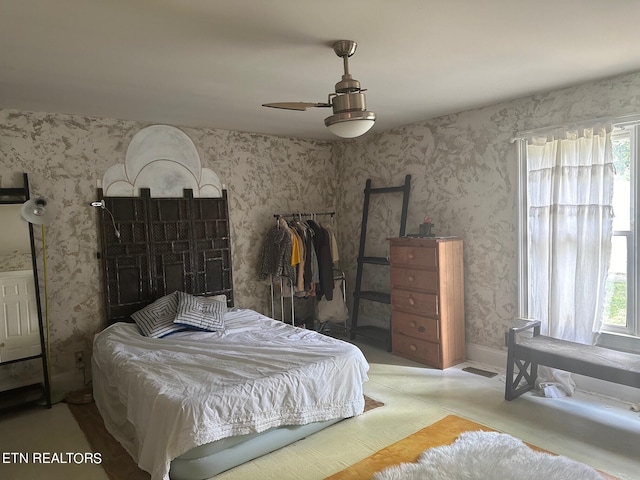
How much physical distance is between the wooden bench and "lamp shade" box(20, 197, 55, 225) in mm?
3827

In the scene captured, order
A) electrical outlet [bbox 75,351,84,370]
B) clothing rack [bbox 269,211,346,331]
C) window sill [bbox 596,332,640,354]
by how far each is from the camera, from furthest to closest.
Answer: clothing rack [bbox 269,211,346,331] → electrical outlet [bbox 75,351,84,370] → window sill [bbox 596,332,640,354]

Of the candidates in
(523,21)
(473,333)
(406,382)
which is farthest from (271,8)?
(473,333)

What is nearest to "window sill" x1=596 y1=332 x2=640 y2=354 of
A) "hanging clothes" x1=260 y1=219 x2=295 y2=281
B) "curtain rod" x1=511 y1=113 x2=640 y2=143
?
"curtain rod" x1=511 y1=113 x2=640 y2=143

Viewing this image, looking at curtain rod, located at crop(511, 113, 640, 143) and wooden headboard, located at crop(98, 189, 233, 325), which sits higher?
curtain rod, located at crop(511, 113, 640, 143)

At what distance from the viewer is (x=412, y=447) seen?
2.59 metres

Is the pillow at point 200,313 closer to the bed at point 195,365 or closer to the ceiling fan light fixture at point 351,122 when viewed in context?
the bed at point 195,365

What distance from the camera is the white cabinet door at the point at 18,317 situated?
326cm

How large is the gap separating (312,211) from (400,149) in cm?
136

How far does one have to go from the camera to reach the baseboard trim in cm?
310

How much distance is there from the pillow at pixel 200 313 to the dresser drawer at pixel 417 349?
1.76 meters

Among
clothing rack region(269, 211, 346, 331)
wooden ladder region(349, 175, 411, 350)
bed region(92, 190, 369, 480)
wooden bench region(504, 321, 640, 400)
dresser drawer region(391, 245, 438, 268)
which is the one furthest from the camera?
clothing rack region(269, 211, 346, 331)

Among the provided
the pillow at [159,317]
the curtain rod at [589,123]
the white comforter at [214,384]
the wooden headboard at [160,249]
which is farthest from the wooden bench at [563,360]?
the wooden headboard at [160,249]

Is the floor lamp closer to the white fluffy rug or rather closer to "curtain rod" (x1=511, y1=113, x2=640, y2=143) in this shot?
the white fluffy rug

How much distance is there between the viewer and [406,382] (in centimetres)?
363
